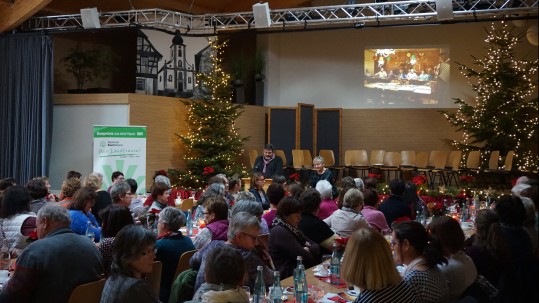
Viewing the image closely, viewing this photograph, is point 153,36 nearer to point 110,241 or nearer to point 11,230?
point 11,230

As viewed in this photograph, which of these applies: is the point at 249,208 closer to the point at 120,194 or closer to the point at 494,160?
the point at 120,194

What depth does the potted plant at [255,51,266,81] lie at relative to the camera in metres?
16.2

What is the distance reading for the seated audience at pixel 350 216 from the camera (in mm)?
5520

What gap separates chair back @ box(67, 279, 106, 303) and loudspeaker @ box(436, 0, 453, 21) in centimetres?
903

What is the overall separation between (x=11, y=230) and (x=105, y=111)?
25.9ft

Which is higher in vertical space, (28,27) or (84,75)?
(28,27)

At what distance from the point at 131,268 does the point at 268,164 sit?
375 inches

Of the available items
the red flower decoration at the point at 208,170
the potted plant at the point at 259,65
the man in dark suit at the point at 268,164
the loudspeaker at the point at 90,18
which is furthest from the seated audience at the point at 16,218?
the potted plant at the point at 259,65

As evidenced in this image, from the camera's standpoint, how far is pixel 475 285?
3.44 meters

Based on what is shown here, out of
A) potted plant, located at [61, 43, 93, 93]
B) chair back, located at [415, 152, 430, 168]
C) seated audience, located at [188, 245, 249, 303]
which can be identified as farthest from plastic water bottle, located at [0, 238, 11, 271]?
chair back, located at [415, 152, 430, 168]

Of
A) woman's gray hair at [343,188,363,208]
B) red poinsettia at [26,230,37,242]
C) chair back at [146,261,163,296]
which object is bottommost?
chair back at [146,261,163,296]

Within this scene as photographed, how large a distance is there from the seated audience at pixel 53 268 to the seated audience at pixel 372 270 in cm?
153

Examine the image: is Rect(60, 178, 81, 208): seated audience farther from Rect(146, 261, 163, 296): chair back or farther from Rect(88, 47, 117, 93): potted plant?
Rect(88, 47, 117, 93): potted plant

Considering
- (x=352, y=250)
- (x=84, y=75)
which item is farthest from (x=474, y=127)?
(x=352, y=250)
